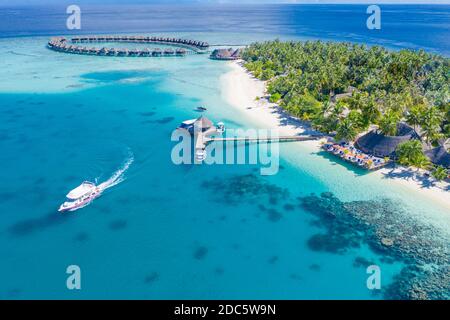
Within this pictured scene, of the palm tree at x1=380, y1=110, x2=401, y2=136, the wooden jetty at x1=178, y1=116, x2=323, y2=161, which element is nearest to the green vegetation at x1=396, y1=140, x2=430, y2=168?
the palm tree at x1=380, y1=110, x2=401, y2=136

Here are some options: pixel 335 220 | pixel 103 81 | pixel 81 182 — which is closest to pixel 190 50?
pixel 103 81

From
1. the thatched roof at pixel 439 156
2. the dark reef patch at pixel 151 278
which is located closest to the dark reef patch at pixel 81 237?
the dark reef patch at pixel 151 278

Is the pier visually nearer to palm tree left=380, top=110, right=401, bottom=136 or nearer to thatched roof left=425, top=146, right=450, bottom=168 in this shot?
palm tree left=380, top=110, right=401, bottom=136

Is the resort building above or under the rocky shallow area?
above

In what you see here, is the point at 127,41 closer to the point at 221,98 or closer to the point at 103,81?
the point at 103,81

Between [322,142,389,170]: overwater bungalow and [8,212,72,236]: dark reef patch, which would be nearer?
[8,212,72,236]: dark reef patch

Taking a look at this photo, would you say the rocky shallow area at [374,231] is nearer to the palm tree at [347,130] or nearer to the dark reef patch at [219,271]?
the dark reef patch at [219,271]
